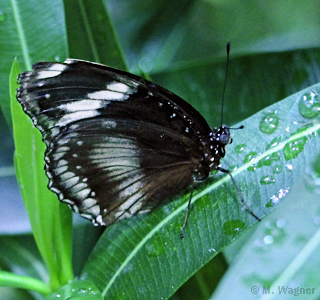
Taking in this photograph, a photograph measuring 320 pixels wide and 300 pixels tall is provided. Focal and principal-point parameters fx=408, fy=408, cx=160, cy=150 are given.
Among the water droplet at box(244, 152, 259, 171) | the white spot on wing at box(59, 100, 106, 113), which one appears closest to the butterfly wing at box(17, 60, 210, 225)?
the white spot on wing at box(59, 100, 106, 113)

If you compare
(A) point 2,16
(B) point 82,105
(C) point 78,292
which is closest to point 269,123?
(B) point 82,105

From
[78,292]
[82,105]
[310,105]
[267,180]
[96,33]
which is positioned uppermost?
[96,33]

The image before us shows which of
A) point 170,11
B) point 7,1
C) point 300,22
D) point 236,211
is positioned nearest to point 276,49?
point 300,22

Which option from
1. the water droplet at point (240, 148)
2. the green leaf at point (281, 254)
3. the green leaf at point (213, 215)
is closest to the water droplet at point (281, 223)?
the green leaf at point (281, 254)

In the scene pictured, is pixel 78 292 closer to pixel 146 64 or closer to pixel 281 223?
pixel 281 223

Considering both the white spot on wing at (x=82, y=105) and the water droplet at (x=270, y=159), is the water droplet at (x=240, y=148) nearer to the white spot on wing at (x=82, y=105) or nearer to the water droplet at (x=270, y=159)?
the water droplet at (x=270, y=159)

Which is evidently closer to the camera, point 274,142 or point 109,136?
point 274,142
